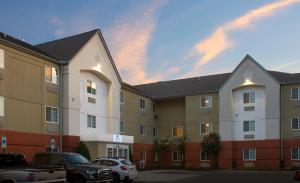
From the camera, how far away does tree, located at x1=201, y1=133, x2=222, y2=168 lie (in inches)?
2069

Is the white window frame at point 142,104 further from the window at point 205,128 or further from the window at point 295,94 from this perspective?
the window at point 295,94

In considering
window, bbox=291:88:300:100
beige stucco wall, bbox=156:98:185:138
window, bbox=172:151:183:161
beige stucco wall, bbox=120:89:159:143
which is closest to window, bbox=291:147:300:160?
window, bbox=291:88:300:100

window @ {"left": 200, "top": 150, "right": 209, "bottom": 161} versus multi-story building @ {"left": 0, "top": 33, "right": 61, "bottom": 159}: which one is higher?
multi-story building @ {"left": 0, "top": 33, "right": 61, "bottom": 159}

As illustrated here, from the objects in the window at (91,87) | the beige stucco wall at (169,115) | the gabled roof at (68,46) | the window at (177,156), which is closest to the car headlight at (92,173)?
the gabled roof at (68,46)

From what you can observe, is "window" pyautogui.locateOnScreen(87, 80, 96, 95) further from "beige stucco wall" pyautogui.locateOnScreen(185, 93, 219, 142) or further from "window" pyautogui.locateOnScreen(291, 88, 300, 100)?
"window" pyautogui.locateOnScreen(291, 88, 300, 100)

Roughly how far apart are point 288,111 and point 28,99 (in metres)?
28.2

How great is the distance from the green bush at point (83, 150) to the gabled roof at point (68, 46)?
7.06 metres

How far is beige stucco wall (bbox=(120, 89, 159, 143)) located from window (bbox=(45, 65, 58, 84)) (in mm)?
12194

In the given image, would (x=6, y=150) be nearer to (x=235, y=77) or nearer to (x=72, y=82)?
(x=72, y=82)

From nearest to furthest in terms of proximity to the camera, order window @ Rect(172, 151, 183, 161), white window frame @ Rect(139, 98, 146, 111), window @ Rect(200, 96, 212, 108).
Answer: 1. white window frame @ Rect(139, 98, 146, 111)
2. window @ Rect(200, 96, 212, 108)
3. window @ Rect(172, 151, 183, 161)

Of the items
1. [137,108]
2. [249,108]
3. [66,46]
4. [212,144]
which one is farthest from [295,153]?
[66,46]

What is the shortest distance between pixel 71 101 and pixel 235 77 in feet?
72.6

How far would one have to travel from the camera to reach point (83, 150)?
38281 millimetres

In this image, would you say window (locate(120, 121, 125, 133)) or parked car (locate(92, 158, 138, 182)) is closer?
parked car (locate(92, 158, 138, 182))
